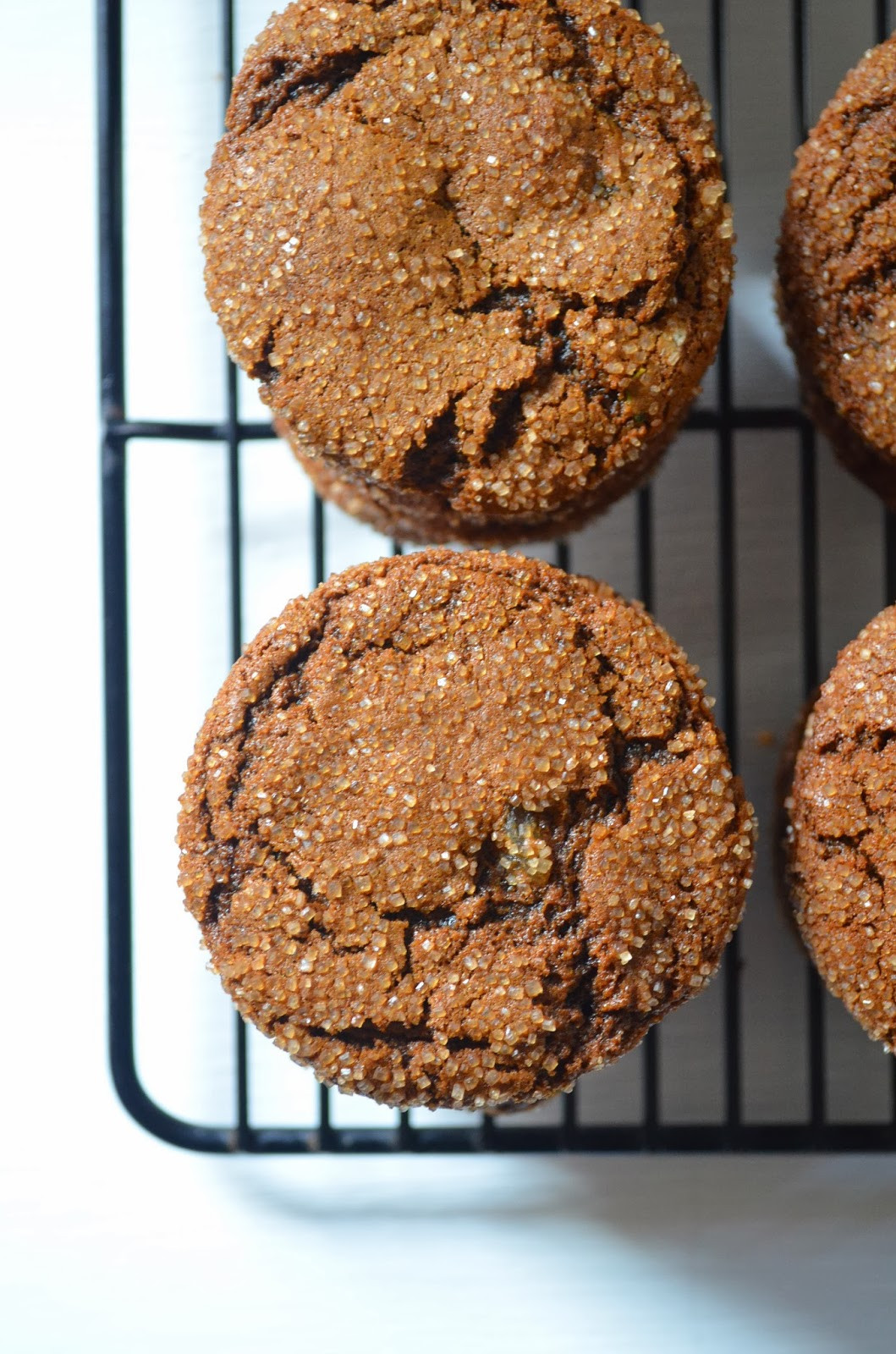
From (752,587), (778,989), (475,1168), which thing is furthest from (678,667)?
(475,1168)

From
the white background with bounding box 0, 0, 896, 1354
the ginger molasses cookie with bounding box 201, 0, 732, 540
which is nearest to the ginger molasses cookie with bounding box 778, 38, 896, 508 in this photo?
the ginger molasses cookie with bounding box 201, 0, 732, 540

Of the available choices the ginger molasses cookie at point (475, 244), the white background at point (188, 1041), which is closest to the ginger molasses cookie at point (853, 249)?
the ginger molasses cookie at point (475, 244)

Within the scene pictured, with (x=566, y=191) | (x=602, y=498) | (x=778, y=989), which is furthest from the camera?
(x=778, y=989)

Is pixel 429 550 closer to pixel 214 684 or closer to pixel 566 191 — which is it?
pixel 566 191

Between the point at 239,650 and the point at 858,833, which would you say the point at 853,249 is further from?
the point at 239,650

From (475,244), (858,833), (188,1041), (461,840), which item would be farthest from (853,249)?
(188,1041)
